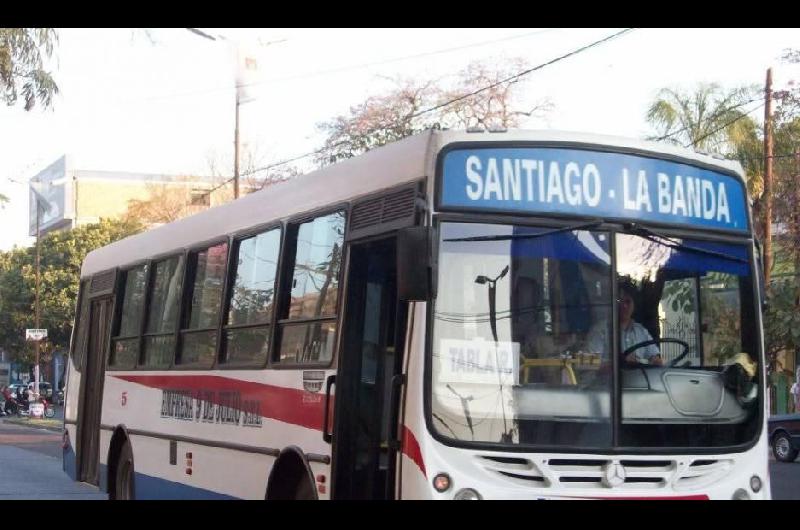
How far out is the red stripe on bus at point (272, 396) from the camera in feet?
27.5

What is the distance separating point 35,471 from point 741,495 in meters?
15.8

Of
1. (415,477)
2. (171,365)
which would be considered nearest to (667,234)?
(415,477)

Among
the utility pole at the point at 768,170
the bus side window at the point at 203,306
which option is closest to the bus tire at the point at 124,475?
the bus side window at the point at 203,306

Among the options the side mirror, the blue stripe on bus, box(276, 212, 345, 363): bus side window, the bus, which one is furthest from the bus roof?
the blue stripe on bus

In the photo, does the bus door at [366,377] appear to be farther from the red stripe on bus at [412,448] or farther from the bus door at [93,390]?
the bus door at [93,390]

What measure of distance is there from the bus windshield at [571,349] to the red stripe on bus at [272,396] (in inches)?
60.3

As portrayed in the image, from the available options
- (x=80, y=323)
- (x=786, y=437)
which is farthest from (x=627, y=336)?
(x=786, y=437)

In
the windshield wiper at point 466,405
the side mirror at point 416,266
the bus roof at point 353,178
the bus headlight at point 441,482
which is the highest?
the bus roof at point 353,178

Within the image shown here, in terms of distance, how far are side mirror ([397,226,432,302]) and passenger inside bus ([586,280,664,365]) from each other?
1040 millimetres

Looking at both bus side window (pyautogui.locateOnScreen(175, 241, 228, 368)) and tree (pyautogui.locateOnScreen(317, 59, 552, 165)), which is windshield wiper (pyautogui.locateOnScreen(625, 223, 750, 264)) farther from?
tree (pyautogui.locateOnScreen(317, 59, 552, 165))

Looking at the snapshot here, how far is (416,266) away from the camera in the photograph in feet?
22.3

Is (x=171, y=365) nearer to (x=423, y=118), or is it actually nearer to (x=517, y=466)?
(x=517, y=466)

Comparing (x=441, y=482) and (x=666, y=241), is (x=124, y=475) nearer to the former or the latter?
(x=441, y=482)
